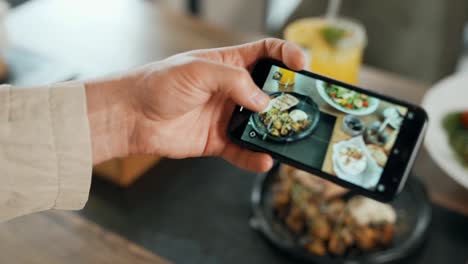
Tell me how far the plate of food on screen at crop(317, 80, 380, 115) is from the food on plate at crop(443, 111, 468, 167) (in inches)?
12.2

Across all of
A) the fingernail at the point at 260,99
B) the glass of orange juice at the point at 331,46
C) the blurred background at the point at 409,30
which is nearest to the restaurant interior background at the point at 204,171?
the blurred background at the point at 409,30

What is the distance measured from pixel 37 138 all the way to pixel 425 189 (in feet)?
2.15

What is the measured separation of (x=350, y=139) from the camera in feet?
2.53

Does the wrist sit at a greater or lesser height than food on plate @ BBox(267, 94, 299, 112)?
lesser

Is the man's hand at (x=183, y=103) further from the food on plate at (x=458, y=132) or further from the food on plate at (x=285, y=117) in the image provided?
the food on plate at (x=458, y=132)

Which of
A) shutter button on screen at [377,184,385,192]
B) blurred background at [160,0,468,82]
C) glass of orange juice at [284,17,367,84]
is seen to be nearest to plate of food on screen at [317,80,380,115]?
shutter button on screen at [377,184,385,192]

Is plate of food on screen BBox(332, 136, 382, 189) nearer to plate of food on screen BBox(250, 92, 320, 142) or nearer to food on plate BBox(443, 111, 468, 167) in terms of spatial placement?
plate of food on screen BBox(250, 92, 320, 142)

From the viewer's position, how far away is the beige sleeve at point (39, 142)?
2.37ft

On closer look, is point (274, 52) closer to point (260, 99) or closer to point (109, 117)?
point (260, 99)

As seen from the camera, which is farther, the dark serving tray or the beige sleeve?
the dark serving tray

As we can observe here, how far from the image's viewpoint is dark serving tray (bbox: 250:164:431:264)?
0.88 m

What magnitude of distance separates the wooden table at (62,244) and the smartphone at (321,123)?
255 mm

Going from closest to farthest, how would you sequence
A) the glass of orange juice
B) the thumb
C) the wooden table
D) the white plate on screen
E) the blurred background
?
the thumb → the wooden table → the white plate on screen → the glass of orange juice → the blurred background

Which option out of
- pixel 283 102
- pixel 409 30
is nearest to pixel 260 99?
pixel 283 102
